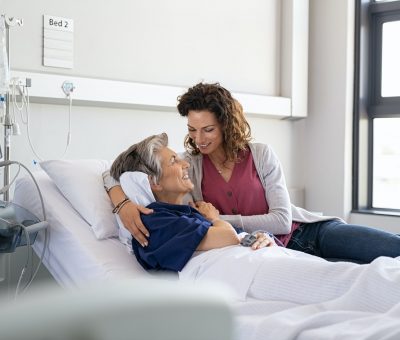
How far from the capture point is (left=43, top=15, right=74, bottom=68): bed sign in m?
2.53

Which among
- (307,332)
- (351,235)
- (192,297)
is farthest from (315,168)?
(192,297)

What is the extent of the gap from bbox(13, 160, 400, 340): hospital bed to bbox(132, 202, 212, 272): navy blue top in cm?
9

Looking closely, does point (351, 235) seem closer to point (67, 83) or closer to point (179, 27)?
point (67, 83)

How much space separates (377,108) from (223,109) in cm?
194

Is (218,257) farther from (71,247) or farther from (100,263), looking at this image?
(71,247)

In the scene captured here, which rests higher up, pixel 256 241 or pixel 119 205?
pixel 119 205

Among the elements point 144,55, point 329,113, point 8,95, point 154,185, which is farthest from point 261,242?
point 329,113

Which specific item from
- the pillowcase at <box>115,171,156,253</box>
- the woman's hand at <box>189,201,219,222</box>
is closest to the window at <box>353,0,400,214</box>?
the woman's hand at <box>189,201,219,222</box>

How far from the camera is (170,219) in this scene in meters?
1.78

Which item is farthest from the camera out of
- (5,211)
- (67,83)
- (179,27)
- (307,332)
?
(179,27)

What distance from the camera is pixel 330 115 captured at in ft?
12.7

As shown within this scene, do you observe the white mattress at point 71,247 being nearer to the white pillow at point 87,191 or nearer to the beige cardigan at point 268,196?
the white pillow at point 87,191

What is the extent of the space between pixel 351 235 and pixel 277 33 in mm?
1991

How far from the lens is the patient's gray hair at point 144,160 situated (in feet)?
6.41
